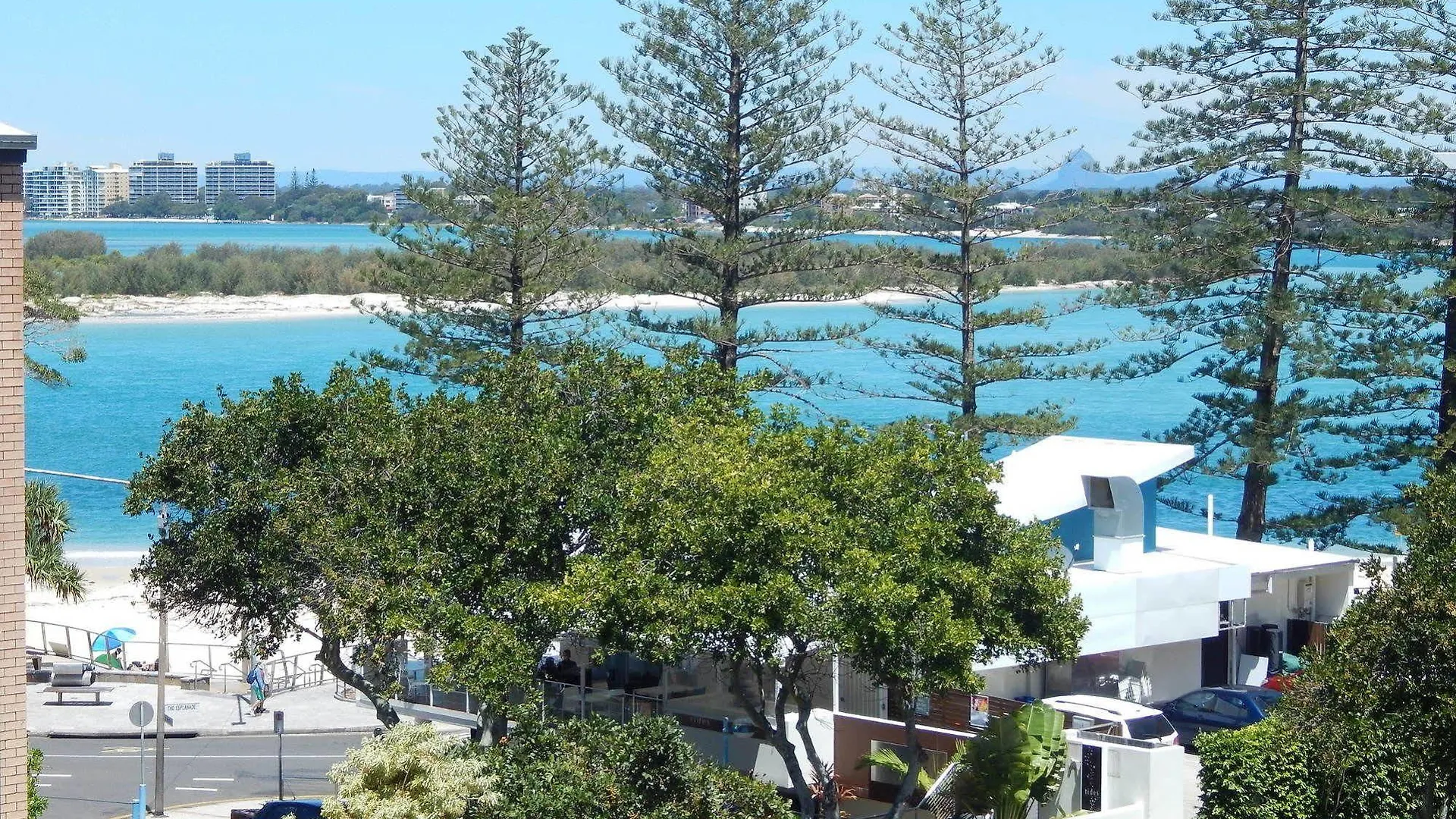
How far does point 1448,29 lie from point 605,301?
1783 centimetres

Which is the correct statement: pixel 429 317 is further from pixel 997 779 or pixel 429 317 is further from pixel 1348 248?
pixel 997 779

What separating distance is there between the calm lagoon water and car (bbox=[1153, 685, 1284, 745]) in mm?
15226

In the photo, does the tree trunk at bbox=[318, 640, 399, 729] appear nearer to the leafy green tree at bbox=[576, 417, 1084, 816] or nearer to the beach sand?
the leafy green tree at bbox=[576, 417, 1084, 816]

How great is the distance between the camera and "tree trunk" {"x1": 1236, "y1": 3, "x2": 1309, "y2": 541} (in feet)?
106

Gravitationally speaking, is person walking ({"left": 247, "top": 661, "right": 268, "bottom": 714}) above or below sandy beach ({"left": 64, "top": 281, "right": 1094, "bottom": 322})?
below

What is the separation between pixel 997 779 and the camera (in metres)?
16.4

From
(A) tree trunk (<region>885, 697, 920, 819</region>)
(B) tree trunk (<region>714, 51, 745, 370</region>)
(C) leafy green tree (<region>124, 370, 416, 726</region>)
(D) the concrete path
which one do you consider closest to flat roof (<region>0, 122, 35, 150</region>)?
(C) leafy green tree (<region>124, 370, 416, 726</region>)

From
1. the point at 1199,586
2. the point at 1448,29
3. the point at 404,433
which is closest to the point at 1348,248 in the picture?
the point at 1448,29

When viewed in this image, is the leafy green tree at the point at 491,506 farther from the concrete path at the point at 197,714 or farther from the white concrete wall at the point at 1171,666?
the concrete path at the point at 197,714

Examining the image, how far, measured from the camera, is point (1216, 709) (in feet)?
64.6

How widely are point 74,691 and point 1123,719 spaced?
2124 cm

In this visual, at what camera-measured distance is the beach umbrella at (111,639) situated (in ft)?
108

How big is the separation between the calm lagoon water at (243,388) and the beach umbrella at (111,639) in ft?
42.7

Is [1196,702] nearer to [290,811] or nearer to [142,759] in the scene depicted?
[290,811]
